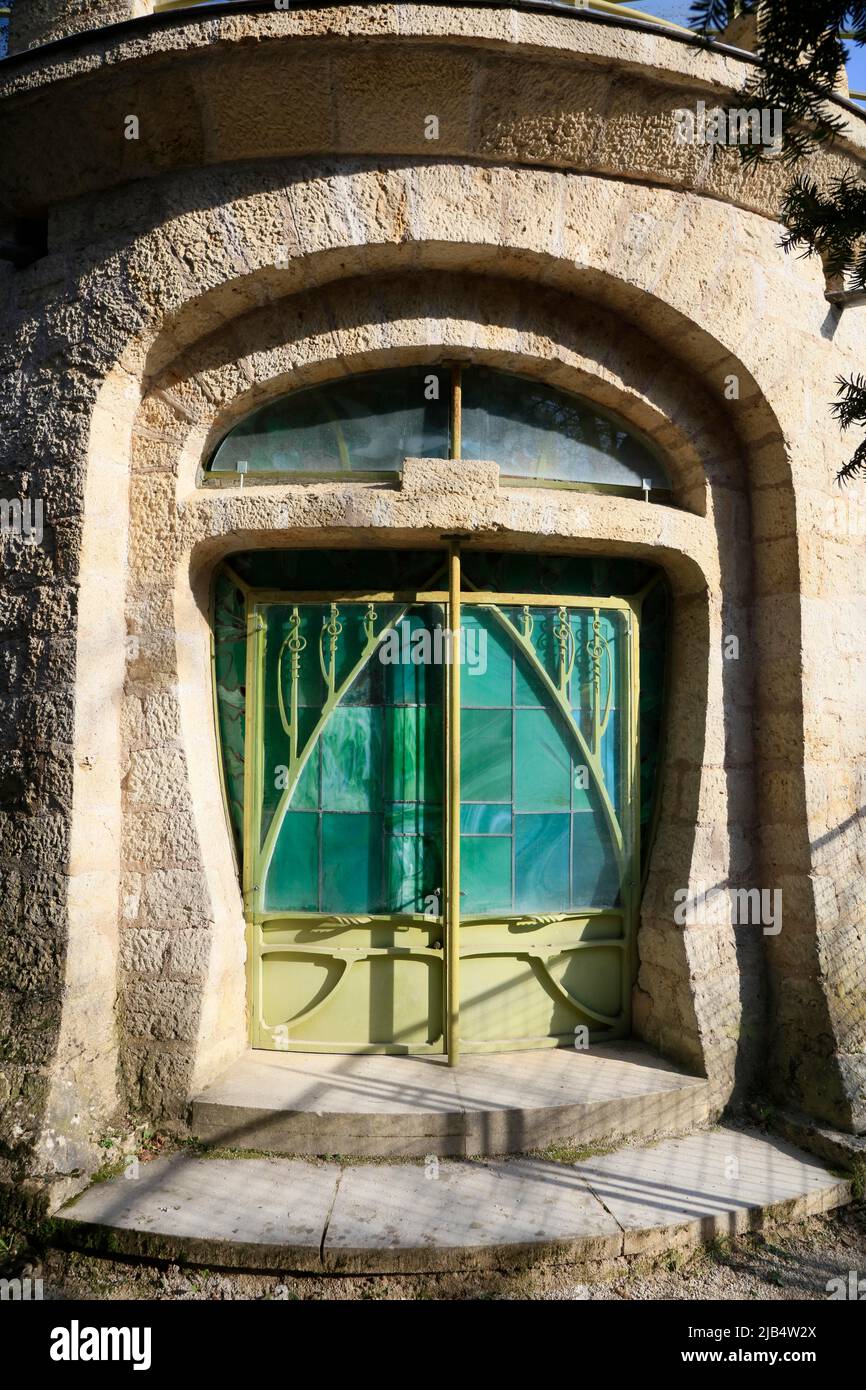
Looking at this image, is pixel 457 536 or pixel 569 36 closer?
pixel 569 36

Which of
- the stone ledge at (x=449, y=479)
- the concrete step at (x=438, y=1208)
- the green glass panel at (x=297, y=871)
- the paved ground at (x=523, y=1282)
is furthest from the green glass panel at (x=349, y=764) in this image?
the paved ground at (x=523, y=1282)

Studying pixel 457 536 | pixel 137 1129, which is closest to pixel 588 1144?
pixel 137 1129

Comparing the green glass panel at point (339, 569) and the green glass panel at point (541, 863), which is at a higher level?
the green glass panel at point (339, 569)

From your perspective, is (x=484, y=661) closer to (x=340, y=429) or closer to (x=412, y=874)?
(x=412, y=874)

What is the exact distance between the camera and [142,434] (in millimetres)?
3635

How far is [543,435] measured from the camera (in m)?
3.88

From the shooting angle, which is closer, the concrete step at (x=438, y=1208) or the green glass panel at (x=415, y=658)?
the concrete step at (x=438, y=1208)

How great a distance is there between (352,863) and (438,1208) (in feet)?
4.68

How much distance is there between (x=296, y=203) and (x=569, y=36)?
1.22m

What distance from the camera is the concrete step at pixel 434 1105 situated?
3328mm

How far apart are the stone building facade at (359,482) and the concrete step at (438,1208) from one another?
11.6 inches

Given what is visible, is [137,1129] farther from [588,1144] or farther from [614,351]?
[614,351]

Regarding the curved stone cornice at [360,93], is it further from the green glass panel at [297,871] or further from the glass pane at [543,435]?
the green glass panel at [297,871]

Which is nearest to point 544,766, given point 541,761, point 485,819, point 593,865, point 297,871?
point 541,761
